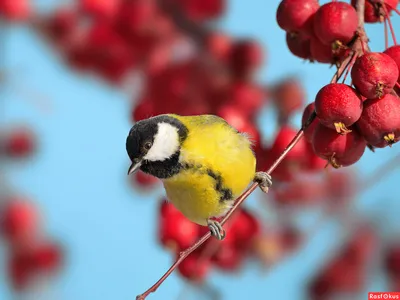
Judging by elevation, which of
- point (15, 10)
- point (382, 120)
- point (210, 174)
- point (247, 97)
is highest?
point (15, 10)

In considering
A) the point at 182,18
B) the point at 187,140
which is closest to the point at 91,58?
the point at 182,18

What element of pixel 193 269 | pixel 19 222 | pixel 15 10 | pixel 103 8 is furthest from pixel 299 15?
pixel 19 222

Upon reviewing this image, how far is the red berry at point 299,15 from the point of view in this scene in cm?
57

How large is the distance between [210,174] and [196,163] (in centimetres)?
2

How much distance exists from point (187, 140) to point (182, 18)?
0.68 feet

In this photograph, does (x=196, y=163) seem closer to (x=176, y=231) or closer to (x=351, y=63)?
(x=176, y=231)

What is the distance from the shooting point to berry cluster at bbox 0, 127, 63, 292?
3.79 ft

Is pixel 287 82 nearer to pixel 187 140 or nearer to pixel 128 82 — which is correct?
pixel 187 140

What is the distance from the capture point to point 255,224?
0.76 metres

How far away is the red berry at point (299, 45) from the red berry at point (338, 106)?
10cm

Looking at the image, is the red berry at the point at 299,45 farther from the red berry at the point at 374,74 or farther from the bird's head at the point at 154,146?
the bird's head at the point at 154,146

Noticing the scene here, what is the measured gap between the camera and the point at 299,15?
1.88ft

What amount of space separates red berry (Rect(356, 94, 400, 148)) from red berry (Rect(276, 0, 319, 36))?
0.10m

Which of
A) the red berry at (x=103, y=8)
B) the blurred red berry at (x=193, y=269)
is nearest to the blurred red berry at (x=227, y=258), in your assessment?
the blurred red berry at (x=193, y=269)
